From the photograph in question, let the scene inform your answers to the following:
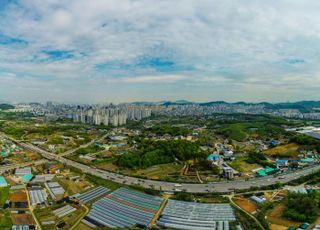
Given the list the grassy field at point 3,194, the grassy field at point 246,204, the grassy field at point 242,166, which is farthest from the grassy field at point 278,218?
the grassy field at point 3,194

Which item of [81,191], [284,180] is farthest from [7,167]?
[284,180]

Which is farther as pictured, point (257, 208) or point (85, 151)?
point (85, 151)

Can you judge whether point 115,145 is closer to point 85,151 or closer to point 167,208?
point 85,151

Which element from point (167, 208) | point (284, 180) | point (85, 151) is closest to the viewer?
point (167, 208)

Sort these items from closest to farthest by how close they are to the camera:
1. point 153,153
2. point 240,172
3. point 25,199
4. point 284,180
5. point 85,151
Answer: point 25,199 < point 284,180 < point 240,172 < point 153,153 < point 85,151

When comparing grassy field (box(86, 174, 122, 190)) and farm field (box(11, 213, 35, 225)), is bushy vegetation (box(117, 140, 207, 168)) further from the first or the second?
farm field (box(11, 213, 35, 225))

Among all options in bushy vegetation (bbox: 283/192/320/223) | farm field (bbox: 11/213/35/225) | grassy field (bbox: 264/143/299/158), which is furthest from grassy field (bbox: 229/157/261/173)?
farm field (bbox: 11/213/35/225)
